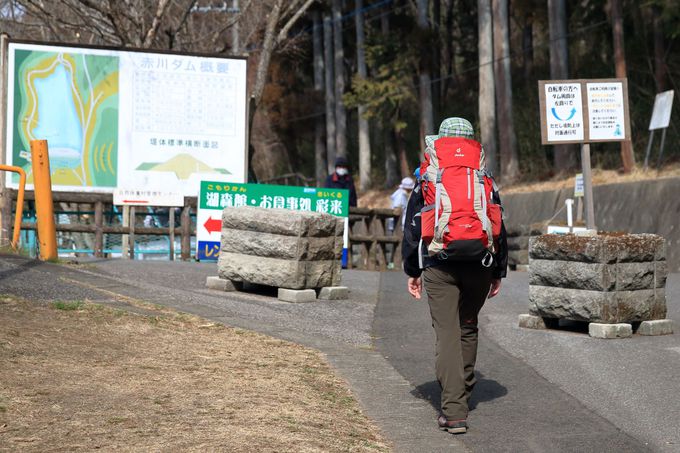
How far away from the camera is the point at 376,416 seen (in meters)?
7.04

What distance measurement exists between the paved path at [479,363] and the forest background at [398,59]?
13699mm

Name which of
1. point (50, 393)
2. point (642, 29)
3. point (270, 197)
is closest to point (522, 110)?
point (642, 29)

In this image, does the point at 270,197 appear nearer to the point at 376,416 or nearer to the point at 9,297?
the point at 9,297

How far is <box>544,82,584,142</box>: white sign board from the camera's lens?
1238 cm

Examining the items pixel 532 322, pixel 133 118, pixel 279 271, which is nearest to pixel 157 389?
pixel 532 322

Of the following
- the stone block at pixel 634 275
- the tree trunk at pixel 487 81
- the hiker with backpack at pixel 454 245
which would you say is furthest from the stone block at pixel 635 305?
the tree trunk at pixel 487 81

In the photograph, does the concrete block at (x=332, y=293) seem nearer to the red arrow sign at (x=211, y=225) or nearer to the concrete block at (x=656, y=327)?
the concrete block at (x=656, y=327)

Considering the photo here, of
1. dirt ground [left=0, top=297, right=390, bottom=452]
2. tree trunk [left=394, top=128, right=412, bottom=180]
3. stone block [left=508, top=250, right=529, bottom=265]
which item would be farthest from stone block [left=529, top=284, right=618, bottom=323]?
tree trunk [left=394, top=128, right=412, bottom=180]

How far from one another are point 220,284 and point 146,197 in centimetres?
736

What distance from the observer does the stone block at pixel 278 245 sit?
1323 cm

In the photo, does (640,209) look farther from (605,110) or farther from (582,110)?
(582,110)

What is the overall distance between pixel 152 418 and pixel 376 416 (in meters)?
1.51

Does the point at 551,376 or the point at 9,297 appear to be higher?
the point at 9,297

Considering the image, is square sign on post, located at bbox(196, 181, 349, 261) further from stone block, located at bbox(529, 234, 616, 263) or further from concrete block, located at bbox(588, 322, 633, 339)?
concrete block, located at bbox(588, 322, 633, 339)
